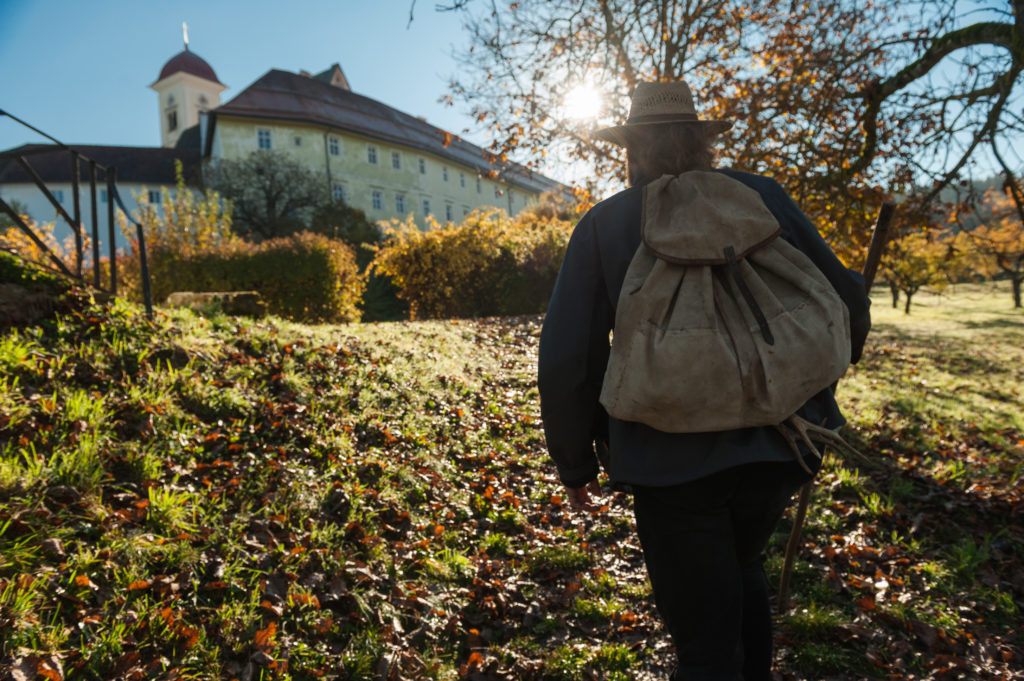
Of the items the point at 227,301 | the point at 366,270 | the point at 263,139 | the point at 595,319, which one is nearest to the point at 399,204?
the point at 263,139

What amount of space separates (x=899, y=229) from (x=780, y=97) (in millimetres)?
2523

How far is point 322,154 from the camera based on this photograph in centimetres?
3659

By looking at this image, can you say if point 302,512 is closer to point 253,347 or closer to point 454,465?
point 454,465

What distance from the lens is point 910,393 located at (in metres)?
8.76

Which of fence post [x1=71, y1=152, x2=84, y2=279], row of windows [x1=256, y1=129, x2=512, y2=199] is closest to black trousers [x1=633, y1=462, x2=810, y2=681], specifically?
fence post [x1=71, y1=152, x2=84, y2=279]

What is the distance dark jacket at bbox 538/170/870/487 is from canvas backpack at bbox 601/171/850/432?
10 cm

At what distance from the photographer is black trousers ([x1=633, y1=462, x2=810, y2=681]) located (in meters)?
1.48

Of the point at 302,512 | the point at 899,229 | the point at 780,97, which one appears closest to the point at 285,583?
the point at 302,512

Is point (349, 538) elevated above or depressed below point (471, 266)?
below

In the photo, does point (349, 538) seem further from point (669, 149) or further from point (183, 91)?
point (183, 91)

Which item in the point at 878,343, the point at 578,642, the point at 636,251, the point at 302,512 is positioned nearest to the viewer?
the point at 636,251

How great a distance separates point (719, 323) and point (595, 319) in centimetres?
38

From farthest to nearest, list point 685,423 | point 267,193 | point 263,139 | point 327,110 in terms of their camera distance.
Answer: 1. point 327,110
2. point 263,139
3. point 267,193
4. point 685,423

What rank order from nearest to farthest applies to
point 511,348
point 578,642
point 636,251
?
1. point 636,251
2. point 578,642
3. point 511,348
